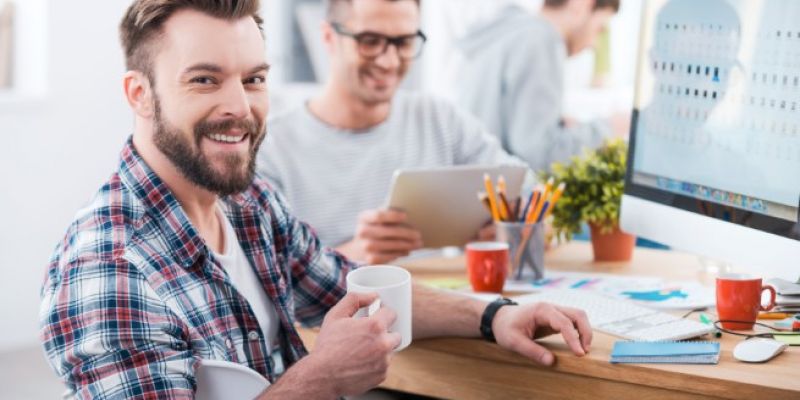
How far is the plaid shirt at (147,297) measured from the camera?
46.3 inches

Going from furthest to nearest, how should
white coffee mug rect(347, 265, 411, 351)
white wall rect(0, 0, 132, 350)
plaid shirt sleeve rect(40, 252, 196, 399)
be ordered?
white wall rect(0, 0, 132, 350), white coffee mug rect(347, 265, 411, 351), plaid shirt sleeve rect(40, 252, 196, 399)

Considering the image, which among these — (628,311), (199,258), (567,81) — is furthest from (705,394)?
(567,81)

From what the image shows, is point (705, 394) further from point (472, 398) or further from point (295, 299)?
point (295, 299)

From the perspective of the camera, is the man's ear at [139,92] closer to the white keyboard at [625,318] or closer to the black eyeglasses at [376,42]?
the white keyboard at [625,318]

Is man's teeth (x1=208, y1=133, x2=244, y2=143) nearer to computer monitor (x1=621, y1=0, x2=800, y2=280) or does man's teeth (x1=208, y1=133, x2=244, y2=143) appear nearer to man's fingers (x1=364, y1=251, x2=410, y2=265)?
man's fingers (x1=364, y1=251, x2=410, y2=265)

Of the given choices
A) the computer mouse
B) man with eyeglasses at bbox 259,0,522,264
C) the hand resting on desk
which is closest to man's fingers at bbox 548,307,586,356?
the hand resting on desk

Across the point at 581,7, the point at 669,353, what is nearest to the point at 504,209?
the point at 669,353

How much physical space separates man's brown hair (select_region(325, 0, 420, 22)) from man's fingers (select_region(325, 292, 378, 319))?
3.78ft

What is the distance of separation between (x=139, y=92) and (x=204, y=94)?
0.10m

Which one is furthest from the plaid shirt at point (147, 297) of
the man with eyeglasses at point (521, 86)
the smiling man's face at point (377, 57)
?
the man with eyeglasses at point (521, 86)

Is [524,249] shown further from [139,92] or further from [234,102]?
[139,92]

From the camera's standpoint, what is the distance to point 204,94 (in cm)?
137

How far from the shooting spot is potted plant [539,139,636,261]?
191cm

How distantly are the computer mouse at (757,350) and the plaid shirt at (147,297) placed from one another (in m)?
0.66
